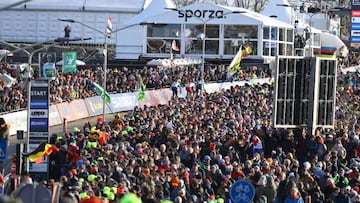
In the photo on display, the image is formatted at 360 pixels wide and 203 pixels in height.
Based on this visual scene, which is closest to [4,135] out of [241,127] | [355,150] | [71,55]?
[355,150]

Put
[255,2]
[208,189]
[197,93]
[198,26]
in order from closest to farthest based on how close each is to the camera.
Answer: [208,189]
[197,93]
[198,26]
[255,2]

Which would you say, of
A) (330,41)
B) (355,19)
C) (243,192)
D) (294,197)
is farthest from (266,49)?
(243,192)

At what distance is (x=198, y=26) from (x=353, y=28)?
11.0 meters

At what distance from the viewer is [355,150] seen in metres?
24.5

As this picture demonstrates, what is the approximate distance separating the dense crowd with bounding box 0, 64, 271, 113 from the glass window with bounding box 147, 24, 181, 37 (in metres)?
8.17

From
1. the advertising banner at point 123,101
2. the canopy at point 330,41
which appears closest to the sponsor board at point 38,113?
the advertising banner at point 123,101

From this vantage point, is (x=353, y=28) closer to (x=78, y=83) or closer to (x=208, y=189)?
(x=78, y=83)

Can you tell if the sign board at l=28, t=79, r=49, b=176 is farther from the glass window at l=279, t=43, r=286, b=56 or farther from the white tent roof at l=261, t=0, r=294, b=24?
the white tent roof at l=261, t=0, r=294, b=24

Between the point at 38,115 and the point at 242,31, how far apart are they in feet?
155

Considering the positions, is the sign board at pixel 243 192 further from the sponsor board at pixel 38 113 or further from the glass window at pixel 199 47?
the glass window at pixel 199 47

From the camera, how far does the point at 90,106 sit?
45.8 metres

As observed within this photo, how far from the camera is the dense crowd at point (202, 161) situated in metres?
18.9

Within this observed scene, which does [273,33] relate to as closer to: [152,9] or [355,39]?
[152,9]

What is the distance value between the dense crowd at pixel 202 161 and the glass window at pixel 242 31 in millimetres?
38902
